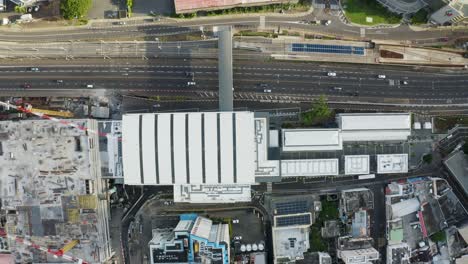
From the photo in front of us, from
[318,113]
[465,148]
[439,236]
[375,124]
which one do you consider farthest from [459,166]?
[318,113]

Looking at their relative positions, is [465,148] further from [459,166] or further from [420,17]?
[420,17]

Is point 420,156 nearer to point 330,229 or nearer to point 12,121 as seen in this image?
point 330,229

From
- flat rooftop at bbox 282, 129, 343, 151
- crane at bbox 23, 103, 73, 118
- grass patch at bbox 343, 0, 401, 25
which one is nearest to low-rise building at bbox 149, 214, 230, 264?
flat rooftop at bbox 282, 129, 343, 151

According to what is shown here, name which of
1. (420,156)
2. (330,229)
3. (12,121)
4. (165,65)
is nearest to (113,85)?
(165,65)

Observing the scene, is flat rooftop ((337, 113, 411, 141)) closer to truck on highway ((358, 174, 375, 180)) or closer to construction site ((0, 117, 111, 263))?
truck on highway ((358, 174, 375, 180))

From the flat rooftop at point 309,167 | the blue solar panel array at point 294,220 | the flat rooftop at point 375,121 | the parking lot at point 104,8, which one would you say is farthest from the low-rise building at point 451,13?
the parking lot at point 104,8
